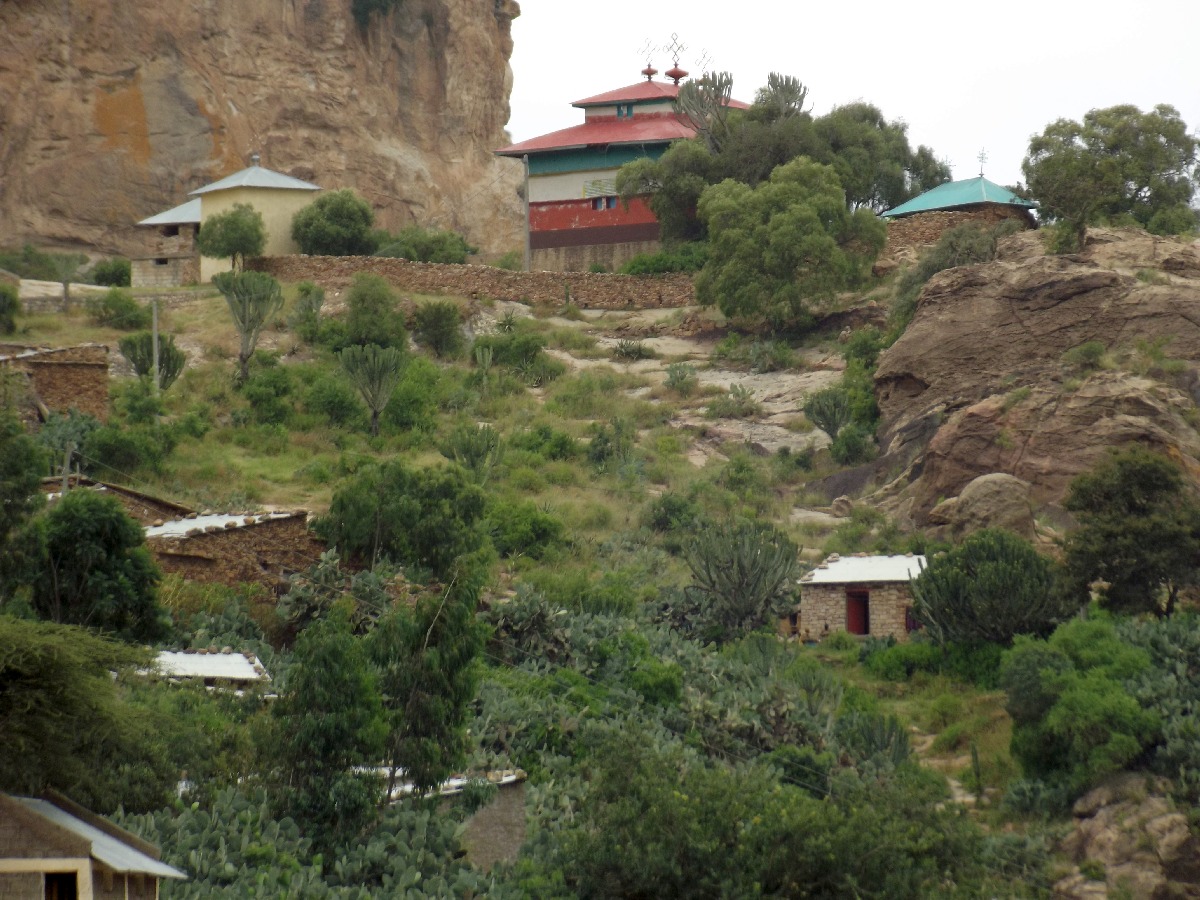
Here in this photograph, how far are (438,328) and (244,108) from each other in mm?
21842

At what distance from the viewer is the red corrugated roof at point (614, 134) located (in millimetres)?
48406

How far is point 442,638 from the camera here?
17000 millimetres

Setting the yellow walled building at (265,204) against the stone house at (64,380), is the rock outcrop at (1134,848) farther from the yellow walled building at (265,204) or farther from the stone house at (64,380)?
the yellow walled building at (265,204)

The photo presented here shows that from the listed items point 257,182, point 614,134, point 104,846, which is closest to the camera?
point 104,846

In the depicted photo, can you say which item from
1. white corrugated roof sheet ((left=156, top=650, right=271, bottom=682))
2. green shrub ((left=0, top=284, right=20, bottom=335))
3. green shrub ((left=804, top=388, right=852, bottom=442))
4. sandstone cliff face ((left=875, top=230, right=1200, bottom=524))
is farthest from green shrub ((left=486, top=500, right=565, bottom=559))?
green shrub ((left=0, top=284, right=20, bottom=335))

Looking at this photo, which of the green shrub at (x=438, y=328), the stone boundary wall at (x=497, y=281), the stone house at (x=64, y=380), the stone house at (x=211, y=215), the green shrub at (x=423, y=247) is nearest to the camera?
the stone house at (x=64, y=380)

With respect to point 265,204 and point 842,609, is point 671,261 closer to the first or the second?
point 265,204

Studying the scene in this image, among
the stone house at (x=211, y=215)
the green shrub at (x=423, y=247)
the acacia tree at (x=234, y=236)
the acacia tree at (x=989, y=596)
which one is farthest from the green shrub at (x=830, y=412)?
the stone house at (x=211, y=215)

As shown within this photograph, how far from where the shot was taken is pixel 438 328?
39938mm

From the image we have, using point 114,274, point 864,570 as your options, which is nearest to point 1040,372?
point 864,570

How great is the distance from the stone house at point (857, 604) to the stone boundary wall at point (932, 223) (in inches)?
663

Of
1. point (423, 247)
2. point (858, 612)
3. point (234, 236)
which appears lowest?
point (858, 612)

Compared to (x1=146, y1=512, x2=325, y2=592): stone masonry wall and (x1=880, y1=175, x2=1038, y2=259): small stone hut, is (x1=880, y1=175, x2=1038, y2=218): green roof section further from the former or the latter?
(x1=146, y1=512, x2=325, y2=592): stone masonry wall

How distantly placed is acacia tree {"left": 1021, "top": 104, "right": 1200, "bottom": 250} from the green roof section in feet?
13.6
